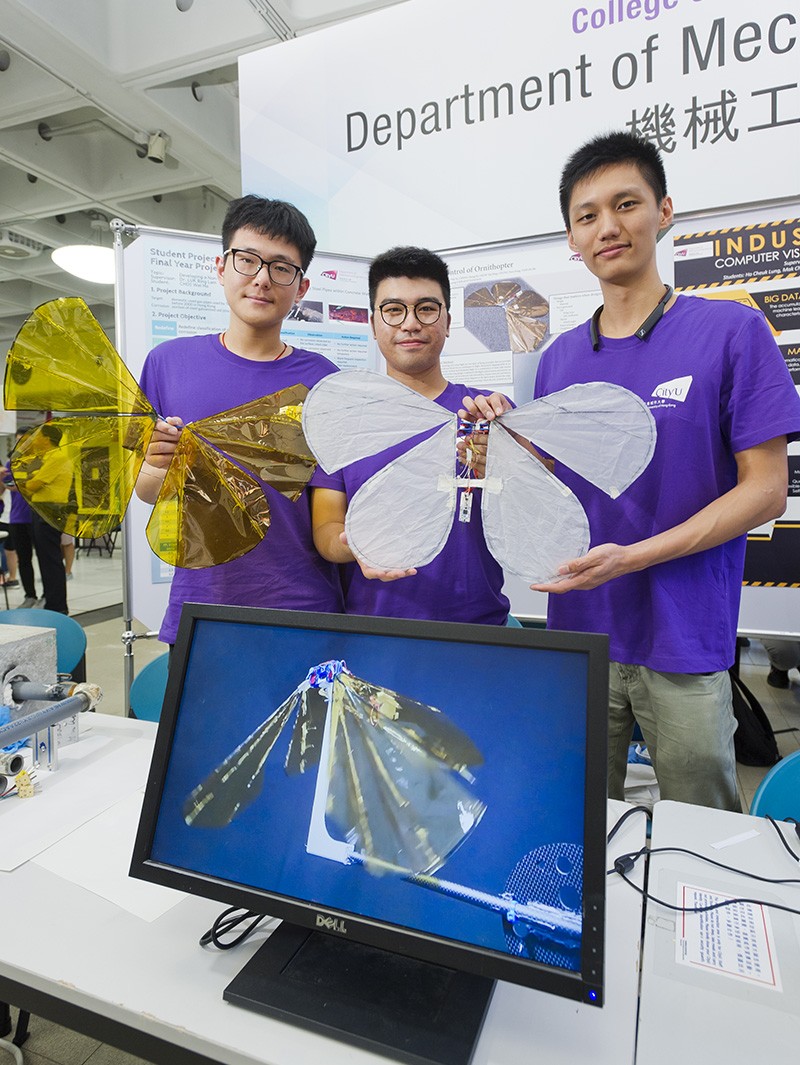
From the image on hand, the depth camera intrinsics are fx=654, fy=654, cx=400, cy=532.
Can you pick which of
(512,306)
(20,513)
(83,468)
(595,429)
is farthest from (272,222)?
(20,513)

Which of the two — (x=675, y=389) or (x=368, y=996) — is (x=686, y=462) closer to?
(x=675, y=389)

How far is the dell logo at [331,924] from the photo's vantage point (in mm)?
708

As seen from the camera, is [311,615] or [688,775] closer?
[311,615]

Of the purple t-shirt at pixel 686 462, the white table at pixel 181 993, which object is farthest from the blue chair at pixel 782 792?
the white table at pixel 181 993

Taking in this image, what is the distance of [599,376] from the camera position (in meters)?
1.41

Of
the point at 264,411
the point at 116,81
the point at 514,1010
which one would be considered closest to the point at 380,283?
the point at 264,411

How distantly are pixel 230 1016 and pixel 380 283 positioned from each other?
1.44 m

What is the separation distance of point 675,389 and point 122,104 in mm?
4341

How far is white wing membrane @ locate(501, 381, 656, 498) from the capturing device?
3.74 feet

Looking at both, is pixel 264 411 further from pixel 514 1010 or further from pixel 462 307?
pixel 462 307

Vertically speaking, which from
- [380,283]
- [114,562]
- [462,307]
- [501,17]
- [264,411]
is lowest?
[114,562]

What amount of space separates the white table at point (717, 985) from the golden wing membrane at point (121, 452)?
953mm

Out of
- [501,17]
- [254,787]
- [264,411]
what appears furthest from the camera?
[501,17]

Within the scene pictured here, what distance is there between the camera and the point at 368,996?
2.39 feet
